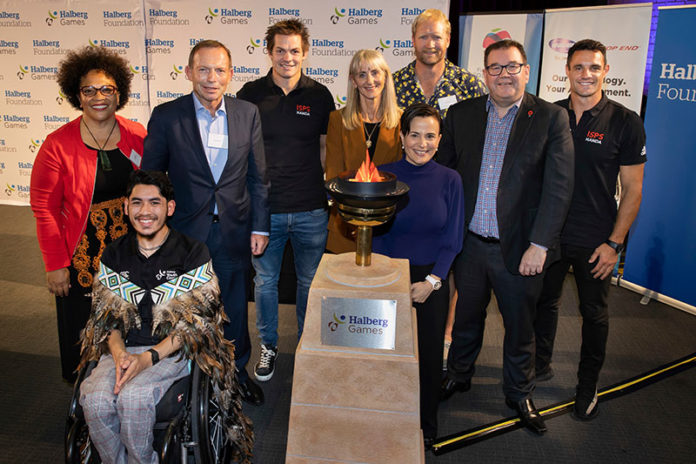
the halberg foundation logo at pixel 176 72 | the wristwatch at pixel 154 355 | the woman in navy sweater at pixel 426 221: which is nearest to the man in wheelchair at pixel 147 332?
the wristwatch at pixel 154 355

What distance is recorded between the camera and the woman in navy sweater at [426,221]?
2.21 m

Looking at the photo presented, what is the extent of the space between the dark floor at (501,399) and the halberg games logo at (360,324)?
1.03m

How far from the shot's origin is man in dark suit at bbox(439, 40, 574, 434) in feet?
7.90

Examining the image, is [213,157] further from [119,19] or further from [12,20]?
[12,20]

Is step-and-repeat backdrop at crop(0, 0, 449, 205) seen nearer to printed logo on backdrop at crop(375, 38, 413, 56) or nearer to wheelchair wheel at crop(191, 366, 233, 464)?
printed logo on backdrop at crop(375, 38, 413, 56)

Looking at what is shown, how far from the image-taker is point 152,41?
20.8ft

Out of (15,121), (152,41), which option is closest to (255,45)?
(152,41)

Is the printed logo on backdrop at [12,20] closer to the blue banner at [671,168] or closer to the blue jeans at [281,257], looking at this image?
the blue jeans at [281,257]

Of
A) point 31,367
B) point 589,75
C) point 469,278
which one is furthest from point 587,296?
point 31,367

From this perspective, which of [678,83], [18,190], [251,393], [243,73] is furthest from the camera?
[18,190]

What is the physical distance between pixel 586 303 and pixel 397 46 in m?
3.90

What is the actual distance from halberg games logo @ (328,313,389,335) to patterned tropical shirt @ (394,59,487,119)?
5.38ft

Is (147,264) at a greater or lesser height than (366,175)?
lesser

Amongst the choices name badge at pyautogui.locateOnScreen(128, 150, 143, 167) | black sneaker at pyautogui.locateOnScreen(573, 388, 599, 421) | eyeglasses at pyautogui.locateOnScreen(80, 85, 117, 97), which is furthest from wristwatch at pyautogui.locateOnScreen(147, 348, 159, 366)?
black sneaker at pyautogui.locateOnScreen(573, 388, 599, 421)
